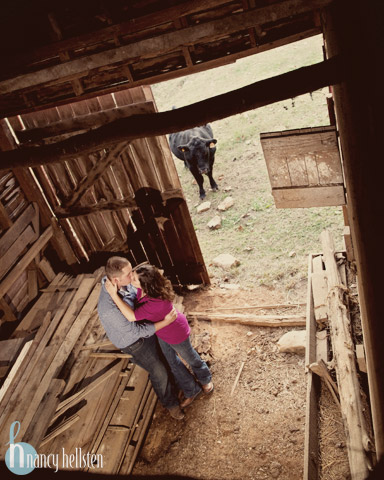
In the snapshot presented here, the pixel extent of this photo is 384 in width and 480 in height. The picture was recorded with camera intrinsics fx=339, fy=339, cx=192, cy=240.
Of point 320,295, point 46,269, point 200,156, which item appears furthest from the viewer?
point 200,156

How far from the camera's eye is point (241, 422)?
4.49 meters

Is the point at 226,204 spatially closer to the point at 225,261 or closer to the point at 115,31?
the point at 225,261

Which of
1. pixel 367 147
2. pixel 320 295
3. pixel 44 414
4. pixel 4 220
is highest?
pixel 367 147

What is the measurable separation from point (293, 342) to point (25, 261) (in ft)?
15.0

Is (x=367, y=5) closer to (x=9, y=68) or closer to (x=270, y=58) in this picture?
(x=9, y=68)

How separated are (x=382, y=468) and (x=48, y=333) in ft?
16.8

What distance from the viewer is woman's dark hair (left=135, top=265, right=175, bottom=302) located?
144 inches

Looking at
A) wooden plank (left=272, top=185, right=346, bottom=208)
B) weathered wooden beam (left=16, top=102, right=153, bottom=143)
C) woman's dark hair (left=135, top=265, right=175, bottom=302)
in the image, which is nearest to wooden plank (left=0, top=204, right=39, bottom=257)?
weathered wooden beam (left=16, top=102, right=153, bottom=143)

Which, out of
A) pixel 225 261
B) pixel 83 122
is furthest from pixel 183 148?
pixel 83 122

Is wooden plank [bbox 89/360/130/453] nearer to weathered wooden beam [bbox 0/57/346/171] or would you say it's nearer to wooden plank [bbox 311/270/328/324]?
wooden plank [bbox 311/270/328/324]

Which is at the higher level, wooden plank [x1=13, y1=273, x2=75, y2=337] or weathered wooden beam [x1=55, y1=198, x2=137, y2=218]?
weathered wooden beam [x1=55, y1=198, x2=137, y2=218]

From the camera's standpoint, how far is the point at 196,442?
14.5 feet

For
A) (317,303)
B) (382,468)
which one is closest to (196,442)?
(317,303)

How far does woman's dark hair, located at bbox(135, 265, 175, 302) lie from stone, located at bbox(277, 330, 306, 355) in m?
2.31
